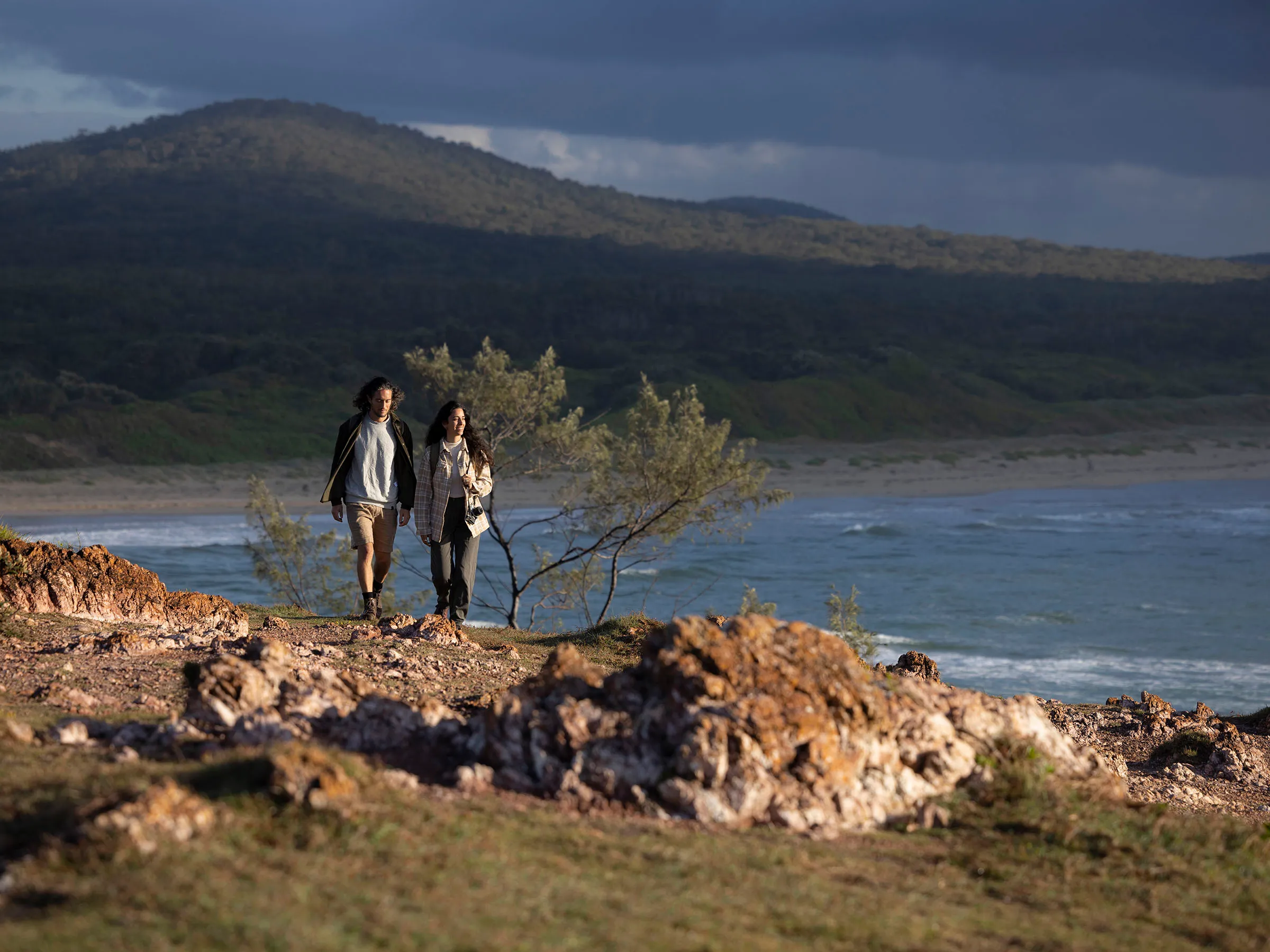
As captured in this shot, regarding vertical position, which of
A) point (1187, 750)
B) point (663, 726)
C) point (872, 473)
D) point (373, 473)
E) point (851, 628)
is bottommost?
point (872, 473)

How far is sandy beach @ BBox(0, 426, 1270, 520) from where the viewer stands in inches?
1401

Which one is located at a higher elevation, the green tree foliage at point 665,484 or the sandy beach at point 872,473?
the green tree foliage at point 665,484

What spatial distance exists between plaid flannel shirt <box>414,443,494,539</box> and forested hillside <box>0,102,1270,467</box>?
3251 cm

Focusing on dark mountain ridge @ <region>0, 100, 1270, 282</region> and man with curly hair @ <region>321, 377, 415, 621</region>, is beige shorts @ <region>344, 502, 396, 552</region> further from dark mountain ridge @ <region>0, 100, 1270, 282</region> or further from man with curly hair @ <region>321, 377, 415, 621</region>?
dark mountain ridge @ <region>0, 100, 1270, 282</region>

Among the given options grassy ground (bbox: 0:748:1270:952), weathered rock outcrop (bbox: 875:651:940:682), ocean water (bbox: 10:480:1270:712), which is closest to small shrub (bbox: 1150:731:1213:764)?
weathered rock outcrop (bbox: 875:651:940:682)

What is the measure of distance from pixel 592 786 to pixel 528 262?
304 ft

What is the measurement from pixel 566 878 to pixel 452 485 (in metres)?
5.27

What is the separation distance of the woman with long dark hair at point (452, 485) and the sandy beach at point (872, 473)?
85.7ft

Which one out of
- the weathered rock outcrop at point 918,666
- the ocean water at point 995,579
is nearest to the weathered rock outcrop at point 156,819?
the weathered rock outcrop at point 918,666

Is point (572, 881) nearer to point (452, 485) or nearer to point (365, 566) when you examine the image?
point (452, 485)

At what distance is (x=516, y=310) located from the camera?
7175 centimetres

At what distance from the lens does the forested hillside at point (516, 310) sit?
171 feet

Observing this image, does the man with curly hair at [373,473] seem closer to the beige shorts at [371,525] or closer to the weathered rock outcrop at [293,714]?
the beige shorts at [371,525]

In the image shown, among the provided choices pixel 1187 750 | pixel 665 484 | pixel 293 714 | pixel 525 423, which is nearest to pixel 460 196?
pixel 525 423
